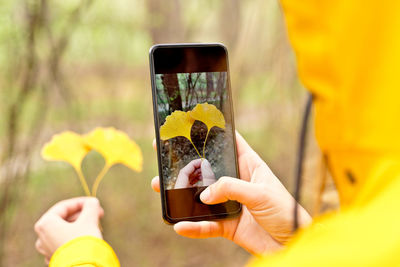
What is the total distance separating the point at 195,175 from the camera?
490mm

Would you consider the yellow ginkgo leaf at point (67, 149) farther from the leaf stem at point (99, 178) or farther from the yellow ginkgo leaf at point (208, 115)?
the yellow ginkgo leaf at point (208, 115)

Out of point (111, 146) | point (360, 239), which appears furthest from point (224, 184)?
point (111, 146)

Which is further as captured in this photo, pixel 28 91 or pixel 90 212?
pixel 28 91

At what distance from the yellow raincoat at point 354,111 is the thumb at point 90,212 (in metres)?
0.39

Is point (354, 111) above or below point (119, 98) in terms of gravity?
above

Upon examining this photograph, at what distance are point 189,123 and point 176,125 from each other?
0.02 meters

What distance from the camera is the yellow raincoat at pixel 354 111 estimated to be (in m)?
0.15

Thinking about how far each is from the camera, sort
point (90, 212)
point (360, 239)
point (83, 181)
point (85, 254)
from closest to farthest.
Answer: point (360, 239)
point (85, 254)
point (90, 212)
point (83, 181)

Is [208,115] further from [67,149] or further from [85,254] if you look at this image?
[67,149]

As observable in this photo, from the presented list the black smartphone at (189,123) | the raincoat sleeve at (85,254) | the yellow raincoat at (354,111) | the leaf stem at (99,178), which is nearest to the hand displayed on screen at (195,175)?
the black smartphone at (189,123)

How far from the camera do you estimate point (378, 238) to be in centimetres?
14

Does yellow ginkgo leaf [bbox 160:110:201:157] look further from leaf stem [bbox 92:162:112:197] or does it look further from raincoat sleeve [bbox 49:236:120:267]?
leaf stem [bbox 92:162:112:197]

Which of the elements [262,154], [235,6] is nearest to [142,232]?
[262,154]

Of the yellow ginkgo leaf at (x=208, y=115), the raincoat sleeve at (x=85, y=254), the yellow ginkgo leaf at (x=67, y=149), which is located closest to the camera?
the raincoat sleeve at (x=85, y=254)
